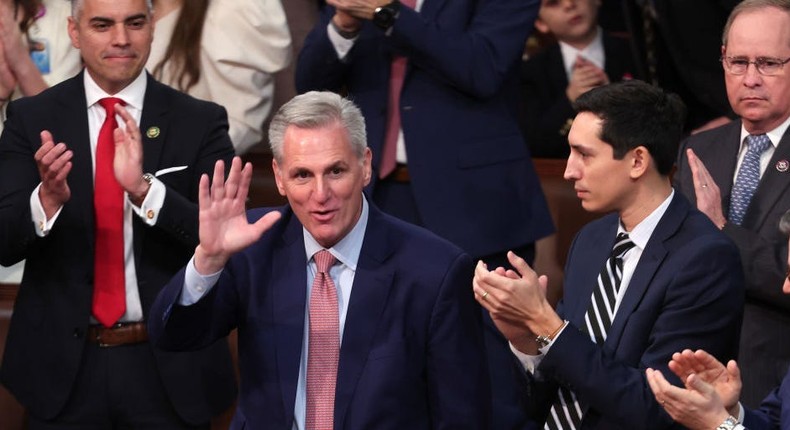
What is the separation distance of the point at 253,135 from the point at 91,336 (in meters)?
1.27

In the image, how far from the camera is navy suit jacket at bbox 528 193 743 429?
3.90 m

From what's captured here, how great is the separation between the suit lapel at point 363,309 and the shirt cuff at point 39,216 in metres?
1.02

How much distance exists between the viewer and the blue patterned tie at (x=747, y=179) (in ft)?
15.8

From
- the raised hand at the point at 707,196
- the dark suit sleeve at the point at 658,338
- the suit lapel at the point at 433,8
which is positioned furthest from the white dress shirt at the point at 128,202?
the raised hand at the point at 707,196

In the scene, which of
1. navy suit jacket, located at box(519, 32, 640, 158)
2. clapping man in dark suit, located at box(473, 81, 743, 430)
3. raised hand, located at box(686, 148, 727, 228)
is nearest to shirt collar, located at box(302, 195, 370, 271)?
clapping man in dark suit, located at box(473, 81, 743, 430)

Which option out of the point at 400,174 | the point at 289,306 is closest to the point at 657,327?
the point at 289,306

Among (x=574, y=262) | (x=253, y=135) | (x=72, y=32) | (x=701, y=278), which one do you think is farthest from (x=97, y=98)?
(x=701, y=278)

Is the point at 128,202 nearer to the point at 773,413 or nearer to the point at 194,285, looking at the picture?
the point at 194,285

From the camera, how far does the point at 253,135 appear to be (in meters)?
5.68

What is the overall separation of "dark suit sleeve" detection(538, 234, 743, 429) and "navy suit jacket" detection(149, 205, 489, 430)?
238mm

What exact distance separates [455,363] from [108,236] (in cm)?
127

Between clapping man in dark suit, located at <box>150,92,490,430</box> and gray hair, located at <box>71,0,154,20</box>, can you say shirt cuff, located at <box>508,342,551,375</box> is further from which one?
gray hair, located at <box>71,0,154,20</box>

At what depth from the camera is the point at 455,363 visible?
12.9 ft

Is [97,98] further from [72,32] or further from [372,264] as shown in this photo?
[372,264]
